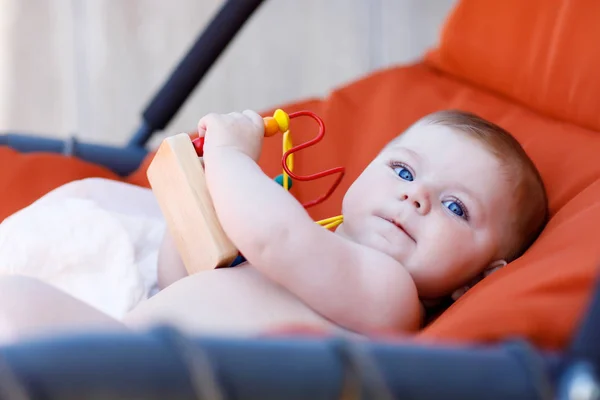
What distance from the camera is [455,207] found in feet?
3.07

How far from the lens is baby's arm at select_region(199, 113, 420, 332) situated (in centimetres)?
80

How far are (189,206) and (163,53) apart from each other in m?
1.34

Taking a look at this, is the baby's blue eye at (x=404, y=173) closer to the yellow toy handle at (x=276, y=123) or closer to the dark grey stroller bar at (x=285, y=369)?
the yellow toy handle at (x=276, y=123)

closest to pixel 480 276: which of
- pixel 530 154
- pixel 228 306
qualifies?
pixel 530 154

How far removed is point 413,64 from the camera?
1.40m

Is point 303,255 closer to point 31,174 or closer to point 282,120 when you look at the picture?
point 282,120

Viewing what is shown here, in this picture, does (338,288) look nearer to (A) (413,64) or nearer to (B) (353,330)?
(B) (353,330)

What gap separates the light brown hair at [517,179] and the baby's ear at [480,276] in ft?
0.06

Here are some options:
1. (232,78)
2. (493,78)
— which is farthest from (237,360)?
(232,78)

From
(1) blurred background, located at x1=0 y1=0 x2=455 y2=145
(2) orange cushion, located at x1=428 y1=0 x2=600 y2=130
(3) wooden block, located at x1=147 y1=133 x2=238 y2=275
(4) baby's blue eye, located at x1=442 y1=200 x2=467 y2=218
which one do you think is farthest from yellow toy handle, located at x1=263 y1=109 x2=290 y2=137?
(1) blurred background, located at x1=0 y1=0 x2=455 y2=145

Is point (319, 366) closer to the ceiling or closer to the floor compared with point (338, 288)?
closer to the ceiling

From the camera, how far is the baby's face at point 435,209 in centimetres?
91

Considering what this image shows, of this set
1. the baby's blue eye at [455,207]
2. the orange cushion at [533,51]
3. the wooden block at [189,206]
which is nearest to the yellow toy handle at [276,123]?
the wooden block at [189,206]

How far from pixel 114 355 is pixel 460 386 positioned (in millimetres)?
198
